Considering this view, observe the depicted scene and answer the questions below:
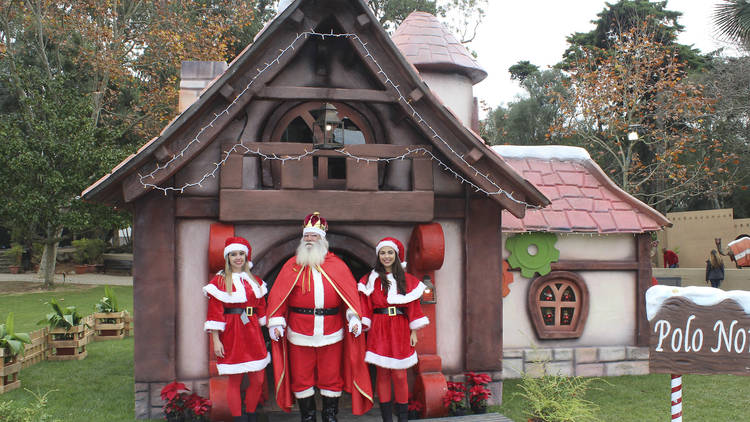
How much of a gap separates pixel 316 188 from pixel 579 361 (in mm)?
4526

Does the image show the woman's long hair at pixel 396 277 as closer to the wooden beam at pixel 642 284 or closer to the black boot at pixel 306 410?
the black boot at pixel 306 410

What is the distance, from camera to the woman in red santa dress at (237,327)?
5129 mm

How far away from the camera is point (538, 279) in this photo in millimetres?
7848

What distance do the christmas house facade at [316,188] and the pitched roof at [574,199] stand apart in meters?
1.72

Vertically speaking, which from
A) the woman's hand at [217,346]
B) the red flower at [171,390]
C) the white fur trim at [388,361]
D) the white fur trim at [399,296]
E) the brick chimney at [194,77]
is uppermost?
the brick chimney at [194,77]

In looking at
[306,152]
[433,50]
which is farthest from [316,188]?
[433,50]

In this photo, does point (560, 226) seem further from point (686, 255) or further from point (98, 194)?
point (686, 255)

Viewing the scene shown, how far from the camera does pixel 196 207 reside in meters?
5.82

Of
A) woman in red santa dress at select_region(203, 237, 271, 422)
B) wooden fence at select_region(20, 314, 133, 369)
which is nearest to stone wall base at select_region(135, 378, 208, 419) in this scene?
woman in red santa dress at select_region(203, 237, 271, 422)

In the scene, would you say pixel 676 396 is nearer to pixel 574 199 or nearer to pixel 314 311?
pixel 314 311

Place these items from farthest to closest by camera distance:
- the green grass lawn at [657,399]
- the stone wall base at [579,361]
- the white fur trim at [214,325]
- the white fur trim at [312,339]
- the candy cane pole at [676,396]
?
1. the stone wall base at [579,361]
2. the green grass lawn at [657,399]
3. the white fur trim at [312,339]
4. the white fur trim at [214,325]
5. the candy cane pole at [676,396]

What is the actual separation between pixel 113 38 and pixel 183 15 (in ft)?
9.58

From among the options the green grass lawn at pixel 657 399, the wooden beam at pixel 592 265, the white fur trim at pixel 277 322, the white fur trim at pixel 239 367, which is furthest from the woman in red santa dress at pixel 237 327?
the wooden beam at pixel 592 265

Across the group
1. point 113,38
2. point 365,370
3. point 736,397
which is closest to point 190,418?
point 365,370
